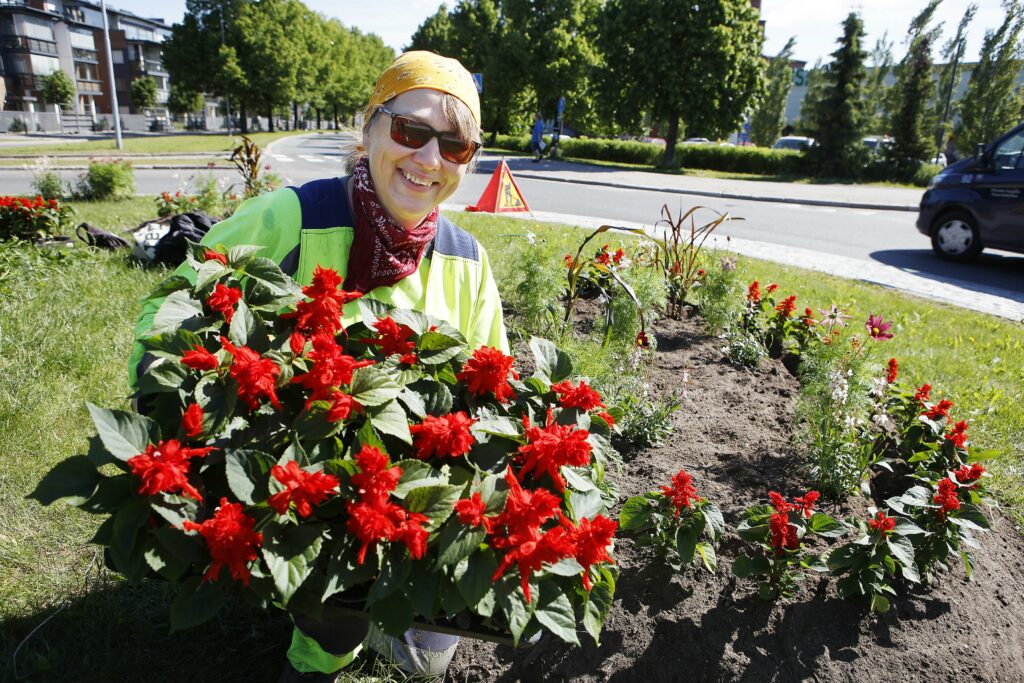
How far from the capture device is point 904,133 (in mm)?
25359

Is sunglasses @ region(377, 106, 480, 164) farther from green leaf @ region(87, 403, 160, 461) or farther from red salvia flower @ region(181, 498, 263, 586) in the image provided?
red salvia flower @ region(181, 498, 263, 586)

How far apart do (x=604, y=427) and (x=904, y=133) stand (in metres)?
29.4

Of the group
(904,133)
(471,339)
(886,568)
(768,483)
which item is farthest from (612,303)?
(904,133)

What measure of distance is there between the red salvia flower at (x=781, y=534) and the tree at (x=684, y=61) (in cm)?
2498

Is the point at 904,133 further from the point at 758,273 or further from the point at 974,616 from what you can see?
the point at 974,616

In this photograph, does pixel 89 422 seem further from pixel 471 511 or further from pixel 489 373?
pixel 471 511

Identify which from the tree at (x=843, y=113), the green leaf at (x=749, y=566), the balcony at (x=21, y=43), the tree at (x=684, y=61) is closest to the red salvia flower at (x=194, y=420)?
the green leaf at (x=749, y=566)

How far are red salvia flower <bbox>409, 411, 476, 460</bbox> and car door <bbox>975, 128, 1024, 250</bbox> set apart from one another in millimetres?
9893

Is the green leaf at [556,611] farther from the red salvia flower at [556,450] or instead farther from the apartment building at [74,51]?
the apartment building at [74,51]

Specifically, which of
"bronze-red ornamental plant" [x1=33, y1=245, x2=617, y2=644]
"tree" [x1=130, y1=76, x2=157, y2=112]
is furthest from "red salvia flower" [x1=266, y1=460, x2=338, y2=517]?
"tree" [x1=130, y1=76, x2=157, y2=112]

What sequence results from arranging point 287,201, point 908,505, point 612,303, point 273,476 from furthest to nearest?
point 612,303 → point 908,505 → point 287,201 → point 273,476

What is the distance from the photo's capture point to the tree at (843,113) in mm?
25125

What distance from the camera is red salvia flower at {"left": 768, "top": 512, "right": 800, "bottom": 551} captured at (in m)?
2.04

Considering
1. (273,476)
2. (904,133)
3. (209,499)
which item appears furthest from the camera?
(904,133)
